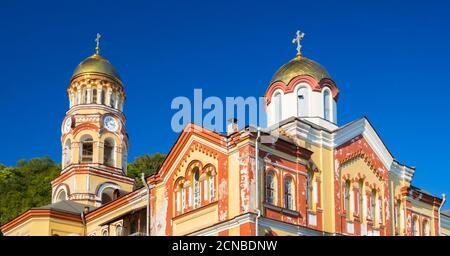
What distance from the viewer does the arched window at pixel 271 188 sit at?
26.6 m

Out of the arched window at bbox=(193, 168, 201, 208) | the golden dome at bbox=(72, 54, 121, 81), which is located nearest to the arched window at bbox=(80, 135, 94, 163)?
the golden dome at bbox=(72, 54, 121, 81)

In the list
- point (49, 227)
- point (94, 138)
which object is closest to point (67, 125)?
point (94, 138)

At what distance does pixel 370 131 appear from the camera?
31469 millimetres

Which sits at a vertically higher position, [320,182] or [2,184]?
[2,184]

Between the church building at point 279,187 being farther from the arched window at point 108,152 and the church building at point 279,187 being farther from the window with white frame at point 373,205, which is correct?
the arched window at point 108,152

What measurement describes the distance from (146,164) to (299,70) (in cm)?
3867

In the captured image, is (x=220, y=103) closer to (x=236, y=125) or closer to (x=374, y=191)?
(x=236, y=125)

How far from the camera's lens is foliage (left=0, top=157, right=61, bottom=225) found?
59906 mm

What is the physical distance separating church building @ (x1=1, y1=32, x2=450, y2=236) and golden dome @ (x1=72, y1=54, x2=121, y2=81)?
5.46m

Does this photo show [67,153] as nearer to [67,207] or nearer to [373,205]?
[67,207]

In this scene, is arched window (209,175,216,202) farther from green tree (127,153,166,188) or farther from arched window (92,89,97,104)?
green tree (127,153,166,188)

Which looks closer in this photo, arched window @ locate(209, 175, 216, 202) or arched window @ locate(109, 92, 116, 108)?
arched window @ locate(209, 175, 216, 202)
